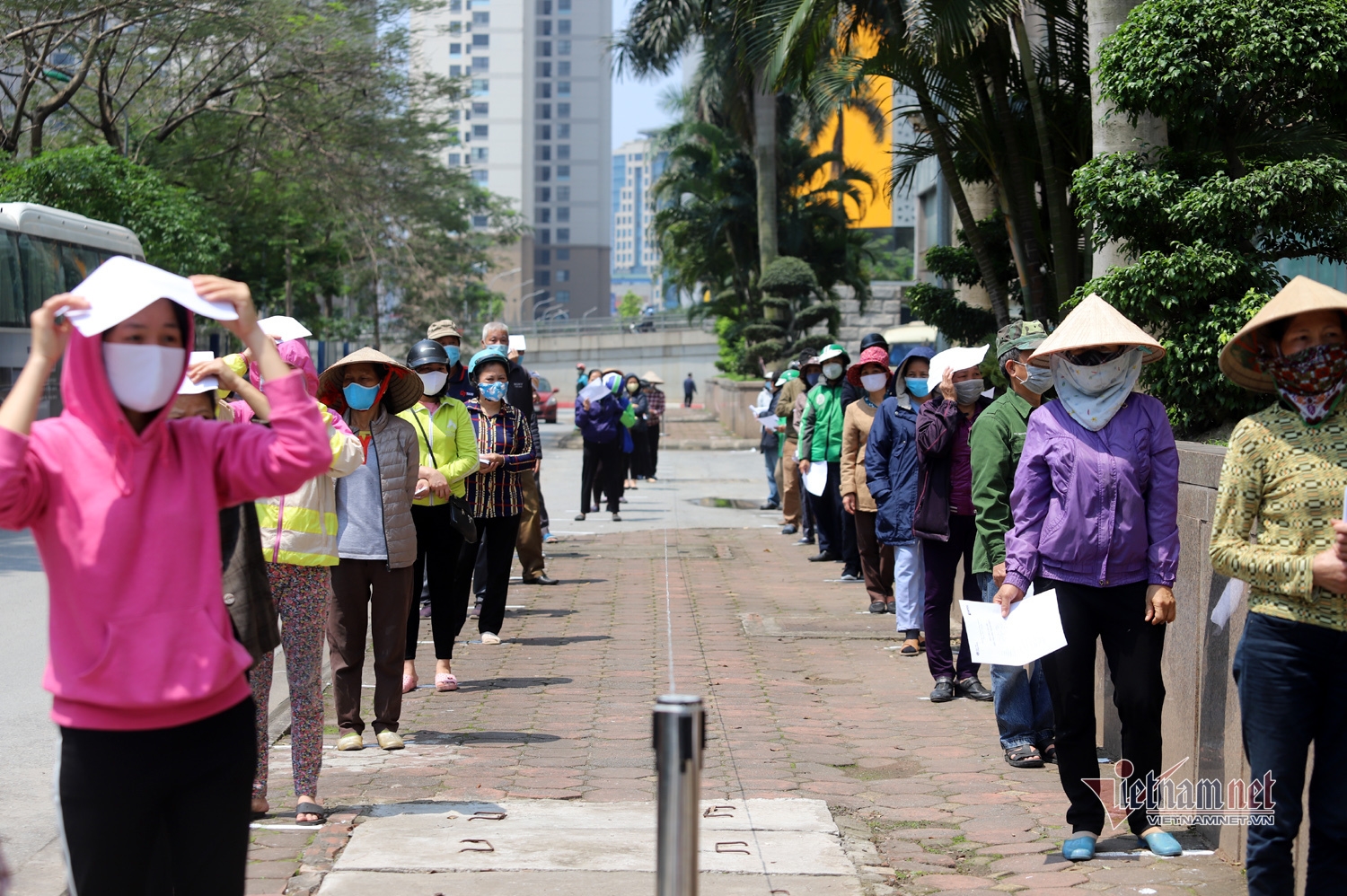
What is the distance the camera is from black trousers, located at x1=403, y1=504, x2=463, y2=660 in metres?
8.18

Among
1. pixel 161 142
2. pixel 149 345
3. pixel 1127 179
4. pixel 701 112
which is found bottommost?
pixel 149 345

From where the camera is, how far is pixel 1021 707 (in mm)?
6719

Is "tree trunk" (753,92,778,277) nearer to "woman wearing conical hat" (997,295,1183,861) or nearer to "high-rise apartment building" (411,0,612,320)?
"woman wearing conical hat" (997,295,1183,861)

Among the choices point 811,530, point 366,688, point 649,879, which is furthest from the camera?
point 811,530

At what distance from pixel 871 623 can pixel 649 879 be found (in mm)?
6109

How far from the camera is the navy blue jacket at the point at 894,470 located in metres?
8.98

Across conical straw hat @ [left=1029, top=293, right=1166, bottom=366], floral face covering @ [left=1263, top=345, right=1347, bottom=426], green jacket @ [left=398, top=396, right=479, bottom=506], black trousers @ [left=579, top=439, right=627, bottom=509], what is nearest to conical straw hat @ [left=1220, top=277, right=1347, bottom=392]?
floral face covering @ [left=1263, top=345, right=1347, bottom=426]

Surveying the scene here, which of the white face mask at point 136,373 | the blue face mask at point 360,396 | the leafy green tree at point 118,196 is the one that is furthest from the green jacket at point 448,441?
the leafy green tree at point 118,196

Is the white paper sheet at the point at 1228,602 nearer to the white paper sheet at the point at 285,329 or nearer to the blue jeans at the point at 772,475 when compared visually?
the white paper sheet at the point at 285,329

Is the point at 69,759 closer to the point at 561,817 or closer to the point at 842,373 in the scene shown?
the point at 561,817

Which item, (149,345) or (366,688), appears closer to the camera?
(149,345)

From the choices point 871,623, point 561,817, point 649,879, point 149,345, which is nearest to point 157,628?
point 149,345

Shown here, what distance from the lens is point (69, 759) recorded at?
3092 millimetres

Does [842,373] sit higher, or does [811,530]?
[842,373]
